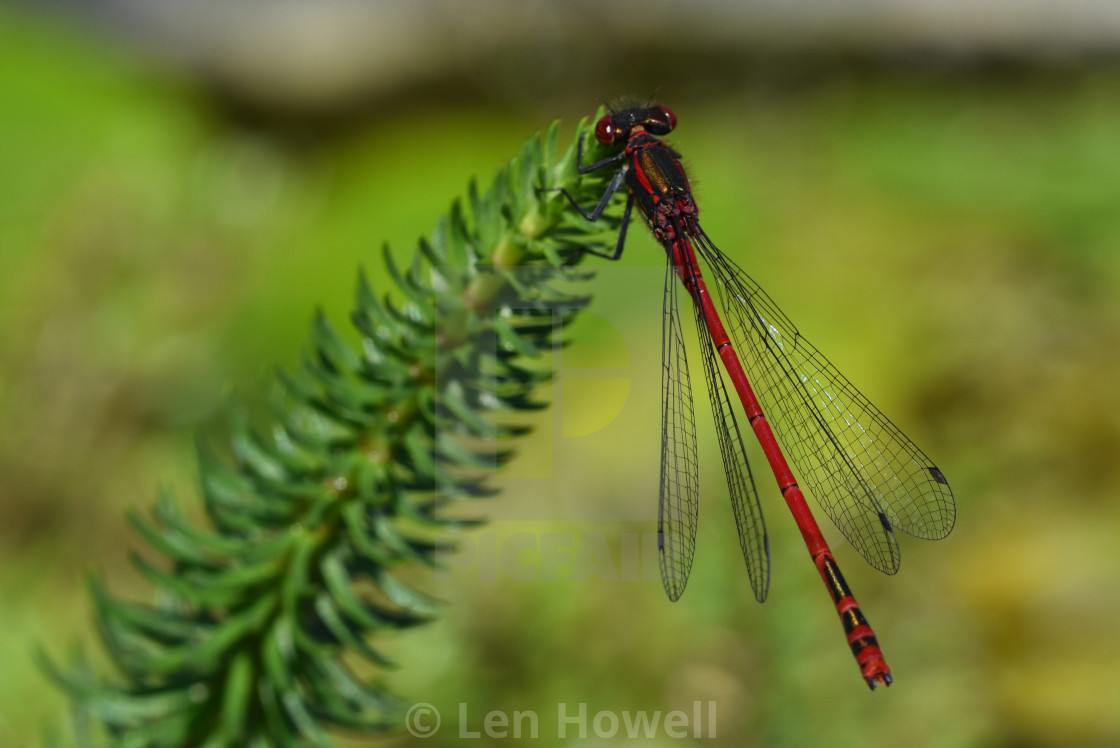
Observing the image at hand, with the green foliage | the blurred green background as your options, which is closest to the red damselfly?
the blurred green background

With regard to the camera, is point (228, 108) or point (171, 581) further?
point (228, 108)

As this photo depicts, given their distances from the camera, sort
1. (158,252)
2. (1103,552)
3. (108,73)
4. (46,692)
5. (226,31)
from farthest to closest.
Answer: (226,31), (108,73), (158,252), (1103,552), (46,692)

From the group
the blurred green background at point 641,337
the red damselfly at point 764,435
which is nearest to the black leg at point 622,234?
the red damselfly at point 764,435

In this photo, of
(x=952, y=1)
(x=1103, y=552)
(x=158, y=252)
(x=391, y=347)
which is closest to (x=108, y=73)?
(x=158, y=252)

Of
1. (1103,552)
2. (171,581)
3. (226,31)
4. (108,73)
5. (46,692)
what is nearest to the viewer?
(171,581)

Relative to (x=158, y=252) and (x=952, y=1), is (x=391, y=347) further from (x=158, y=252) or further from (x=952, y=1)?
(x=952, y=1)

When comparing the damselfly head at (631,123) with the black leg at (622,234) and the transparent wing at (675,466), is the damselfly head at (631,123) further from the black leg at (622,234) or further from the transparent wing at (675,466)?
the transparent wing at (675,466)

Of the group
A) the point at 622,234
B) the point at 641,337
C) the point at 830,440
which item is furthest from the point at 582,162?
the point at 641,337

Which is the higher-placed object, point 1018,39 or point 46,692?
point 1018,39
